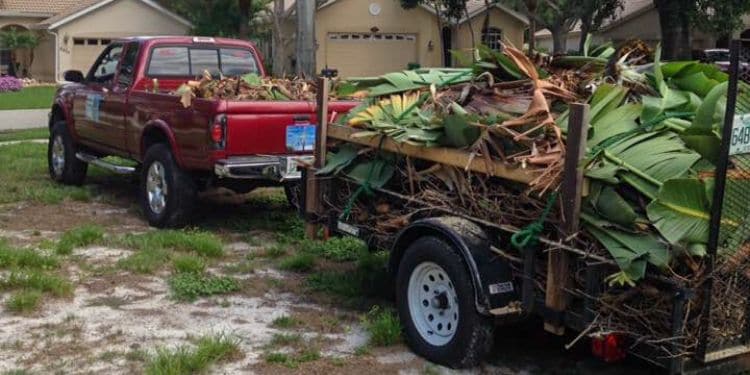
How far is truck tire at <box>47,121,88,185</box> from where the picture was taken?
11.2 m

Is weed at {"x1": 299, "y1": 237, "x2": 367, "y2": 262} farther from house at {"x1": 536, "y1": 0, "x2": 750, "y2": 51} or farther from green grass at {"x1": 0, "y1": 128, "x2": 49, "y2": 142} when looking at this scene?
house at {"x1": 536, "y1": 0, "x2": 750, "y2": 51}

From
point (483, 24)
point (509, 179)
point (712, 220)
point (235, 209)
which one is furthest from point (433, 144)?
point (483, 24)

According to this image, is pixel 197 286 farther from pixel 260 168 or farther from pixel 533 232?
pixel 533 232

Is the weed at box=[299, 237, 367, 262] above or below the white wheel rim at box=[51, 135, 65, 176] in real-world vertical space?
below

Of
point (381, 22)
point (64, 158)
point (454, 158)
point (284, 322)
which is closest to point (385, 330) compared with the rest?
point (284, 322)

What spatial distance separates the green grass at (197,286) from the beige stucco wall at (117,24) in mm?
35206

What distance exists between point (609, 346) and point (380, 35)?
36.4 metres

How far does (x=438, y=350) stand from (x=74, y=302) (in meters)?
2.79

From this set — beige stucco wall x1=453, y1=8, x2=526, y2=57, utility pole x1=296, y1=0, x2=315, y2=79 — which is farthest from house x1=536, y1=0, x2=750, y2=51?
utility pole x1=296, y1=0, x2=315, y2=79

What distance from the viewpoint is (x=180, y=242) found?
8.09 m

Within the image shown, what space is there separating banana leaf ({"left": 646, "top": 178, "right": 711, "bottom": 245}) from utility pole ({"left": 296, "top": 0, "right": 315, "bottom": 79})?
676 inches

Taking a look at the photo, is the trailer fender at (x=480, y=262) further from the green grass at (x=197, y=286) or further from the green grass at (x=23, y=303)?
the green grass at (x=23, y=303)

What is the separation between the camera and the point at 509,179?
4.90 metres

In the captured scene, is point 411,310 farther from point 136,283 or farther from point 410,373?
point 136,283
